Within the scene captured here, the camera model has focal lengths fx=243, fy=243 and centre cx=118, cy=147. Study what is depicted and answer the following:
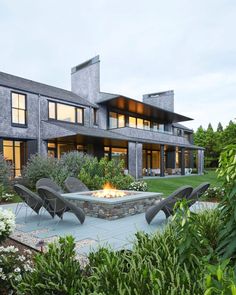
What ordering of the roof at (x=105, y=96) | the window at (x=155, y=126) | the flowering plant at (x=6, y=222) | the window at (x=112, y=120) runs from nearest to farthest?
the flowering plant at (x=6, y=222) < the roof at (x=105, y=96) < the window at (x=112, y=120) < the window at (x=155, y=126)

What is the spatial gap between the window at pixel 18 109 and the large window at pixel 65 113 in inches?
83.8

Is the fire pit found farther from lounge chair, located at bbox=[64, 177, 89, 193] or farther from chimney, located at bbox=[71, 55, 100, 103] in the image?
chimney, located at bbox=[71, 55, 100, 103]

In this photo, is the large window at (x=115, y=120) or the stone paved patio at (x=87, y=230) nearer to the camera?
the stone paved patio at (x=87, y=230)

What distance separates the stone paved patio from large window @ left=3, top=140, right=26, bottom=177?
32.8 feet

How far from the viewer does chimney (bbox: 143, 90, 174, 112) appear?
32.4m

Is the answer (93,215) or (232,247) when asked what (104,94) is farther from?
(232,247)

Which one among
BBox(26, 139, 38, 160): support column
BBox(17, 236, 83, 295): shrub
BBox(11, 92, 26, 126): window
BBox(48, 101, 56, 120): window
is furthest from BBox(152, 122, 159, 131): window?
BBox(17, 236, 83, 295): shrub

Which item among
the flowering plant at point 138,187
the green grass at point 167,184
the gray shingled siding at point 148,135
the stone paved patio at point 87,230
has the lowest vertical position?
the green grass at point 167,184

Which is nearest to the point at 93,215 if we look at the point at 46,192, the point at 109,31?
the point at 46,192

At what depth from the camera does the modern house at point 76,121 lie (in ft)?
55.3

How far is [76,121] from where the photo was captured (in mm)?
21219

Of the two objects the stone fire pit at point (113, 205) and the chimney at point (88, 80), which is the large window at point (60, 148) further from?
the stone fire pit at point (113, 205)

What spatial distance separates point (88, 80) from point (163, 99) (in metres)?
12.7

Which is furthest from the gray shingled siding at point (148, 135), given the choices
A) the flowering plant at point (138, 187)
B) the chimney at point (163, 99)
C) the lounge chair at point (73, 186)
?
the lounge chair at point (73, 186)
